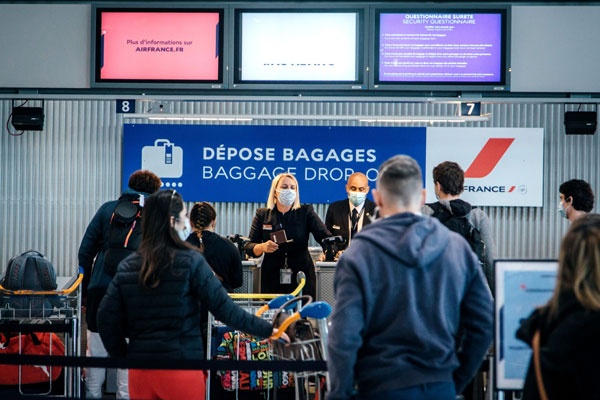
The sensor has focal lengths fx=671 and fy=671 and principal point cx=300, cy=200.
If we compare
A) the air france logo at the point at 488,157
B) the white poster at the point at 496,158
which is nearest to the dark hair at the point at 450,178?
the white poster at the point at 496,158

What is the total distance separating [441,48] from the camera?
618cm

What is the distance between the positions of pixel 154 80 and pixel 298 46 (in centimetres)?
138

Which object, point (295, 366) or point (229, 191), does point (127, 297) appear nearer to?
point (295, 366)

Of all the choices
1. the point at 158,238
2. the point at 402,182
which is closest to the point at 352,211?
the point at 158,238

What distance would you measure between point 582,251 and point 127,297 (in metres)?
1.80

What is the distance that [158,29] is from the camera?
247 inches

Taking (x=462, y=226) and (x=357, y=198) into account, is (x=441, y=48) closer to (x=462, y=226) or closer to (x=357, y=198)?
(x=357, y=198)

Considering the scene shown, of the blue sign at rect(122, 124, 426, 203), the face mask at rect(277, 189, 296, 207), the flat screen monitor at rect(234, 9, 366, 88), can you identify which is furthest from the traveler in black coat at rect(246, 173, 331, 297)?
the blue sign at rect(122, 124, 426, 203)

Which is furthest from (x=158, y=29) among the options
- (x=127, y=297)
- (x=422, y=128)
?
(x=127, y=297)

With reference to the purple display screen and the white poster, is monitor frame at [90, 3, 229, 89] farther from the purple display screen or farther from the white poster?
the white poster

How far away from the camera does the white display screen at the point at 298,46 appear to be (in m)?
6.18

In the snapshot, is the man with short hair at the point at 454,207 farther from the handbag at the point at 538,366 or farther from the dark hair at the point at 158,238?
the handbag at the point at 538,366

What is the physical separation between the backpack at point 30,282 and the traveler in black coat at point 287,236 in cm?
165

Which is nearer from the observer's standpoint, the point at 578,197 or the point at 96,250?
the point at 578,197
